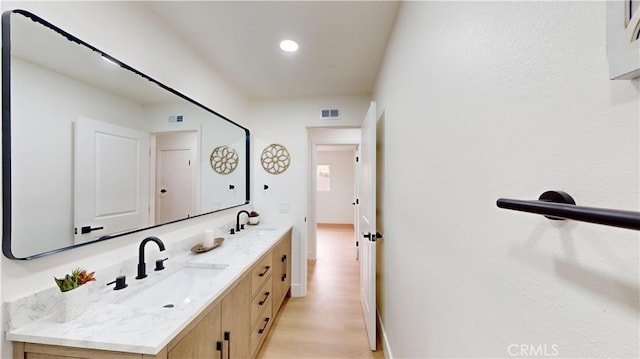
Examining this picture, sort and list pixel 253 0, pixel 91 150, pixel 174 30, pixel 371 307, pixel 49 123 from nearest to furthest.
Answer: pixel 49 123, pixel 91 150, pixel 253 0, pixel 174 30, pixel 371 307

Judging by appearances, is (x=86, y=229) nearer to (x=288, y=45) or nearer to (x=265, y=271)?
(x=265, y=271)

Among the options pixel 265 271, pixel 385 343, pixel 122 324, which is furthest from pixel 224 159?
pixel 385 343

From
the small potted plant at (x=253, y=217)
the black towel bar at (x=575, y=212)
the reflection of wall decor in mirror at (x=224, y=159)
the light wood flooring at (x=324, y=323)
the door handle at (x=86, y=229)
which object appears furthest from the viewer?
the small potted plant at (x=253, y=217)

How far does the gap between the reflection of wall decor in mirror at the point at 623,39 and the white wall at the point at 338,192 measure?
7.51 m

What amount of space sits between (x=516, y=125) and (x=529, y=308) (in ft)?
1.28

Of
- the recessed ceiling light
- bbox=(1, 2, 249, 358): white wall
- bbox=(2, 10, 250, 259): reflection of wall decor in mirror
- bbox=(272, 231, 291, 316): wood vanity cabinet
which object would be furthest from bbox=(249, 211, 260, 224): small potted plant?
the recessed ceiling light

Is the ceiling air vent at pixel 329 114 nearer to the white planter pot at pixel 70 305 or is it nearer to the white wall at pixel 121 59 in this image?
the white wall at pixel 121 59

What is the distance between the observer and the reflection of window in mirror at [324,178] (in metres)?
7.99

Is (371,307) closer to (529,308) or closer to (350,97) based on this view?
(529,308)

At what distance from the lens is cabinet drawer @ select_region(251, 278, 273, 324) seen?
1.77 metres

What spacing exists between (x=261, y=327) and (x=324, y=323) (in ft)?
2.37

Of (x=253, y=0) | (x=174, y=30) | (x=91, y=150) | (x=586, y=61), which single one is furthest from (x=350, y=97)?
(x=586, y=61)

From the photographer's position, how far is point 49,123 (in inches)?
40.0

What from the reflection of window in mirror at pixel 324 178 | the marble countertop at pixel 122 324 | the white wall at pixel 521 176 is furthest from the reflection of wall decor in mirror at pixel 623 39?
the reflection of window in mirror at pixel 324 178
